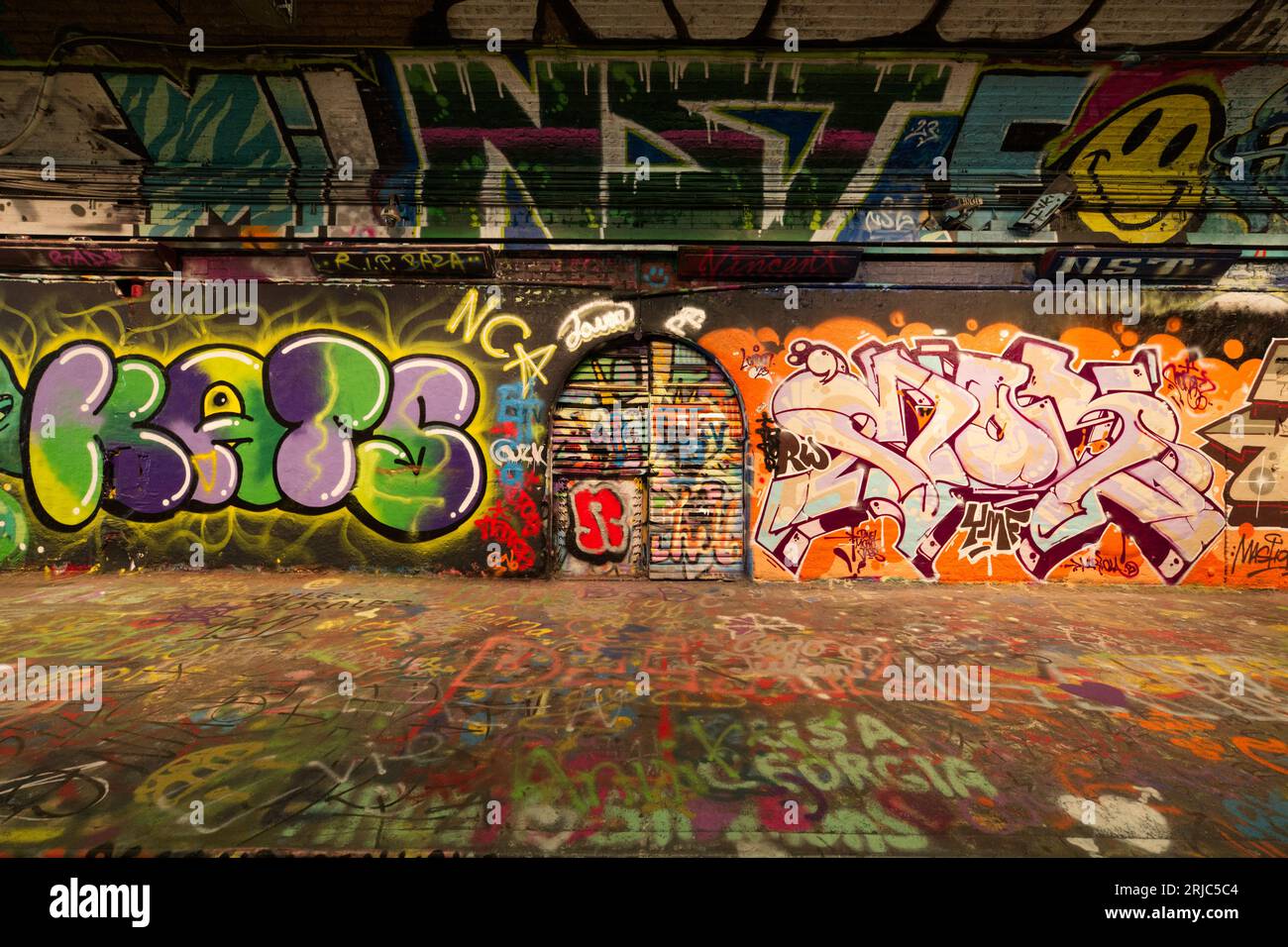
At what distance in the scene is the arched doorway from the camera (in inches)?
268

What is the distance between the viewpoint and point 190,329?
682 cm

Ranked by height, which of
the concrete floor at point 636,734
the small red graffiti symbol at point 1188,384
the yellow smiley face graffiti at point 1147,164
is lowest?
the concrete floor at point 636,734

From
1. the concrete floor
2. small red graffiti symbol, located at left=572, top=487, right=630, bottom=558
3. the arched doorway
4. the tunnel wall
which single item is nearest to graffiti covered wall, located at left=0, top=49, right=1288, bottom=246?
the tunnel wall

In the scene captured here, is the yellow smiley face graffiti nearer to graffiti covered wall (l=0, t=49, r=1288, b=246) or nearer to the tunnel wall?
graffiti covered wall (l=0, t=49, r=1288, b=246)

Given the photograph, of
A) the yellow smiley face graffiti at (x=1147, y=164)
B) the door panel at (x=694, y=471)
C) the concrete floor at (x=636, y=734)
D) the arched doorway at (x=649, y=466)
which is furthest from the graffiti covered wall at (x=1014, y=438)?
the concrete floor at (x=636, y=734)

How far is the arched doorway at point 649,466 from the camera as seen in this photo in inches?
268

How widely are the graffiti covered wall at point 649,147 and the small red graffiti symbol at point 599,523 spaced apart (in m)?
3.56

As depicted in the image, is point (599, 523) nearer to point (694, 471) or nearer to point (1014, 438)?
point (694, 471)

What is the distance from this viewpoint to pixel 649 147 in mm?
6355

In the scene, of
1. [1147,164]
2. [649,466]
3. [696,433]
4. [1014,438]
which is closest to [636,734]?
[649,466]

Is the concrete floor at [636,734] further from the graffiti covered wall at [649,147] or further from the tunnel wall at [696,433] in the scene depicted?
the graffiti covered wall at [649,147]

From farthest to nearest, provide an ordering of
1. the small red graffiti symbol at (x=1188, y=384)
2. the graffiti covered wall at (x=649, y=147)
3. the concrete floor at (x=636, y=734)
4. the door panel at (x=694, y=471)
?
the door panel at (x=694, y=471), the small red graffiti symbol at (x=1188, y=384), the graffiti covered wall at (x=649, y=147), the concrete floor at (x=636, y=734)

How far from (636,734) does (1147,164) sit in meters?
9.27

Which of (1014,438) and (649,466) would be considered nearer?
(1014,438)
